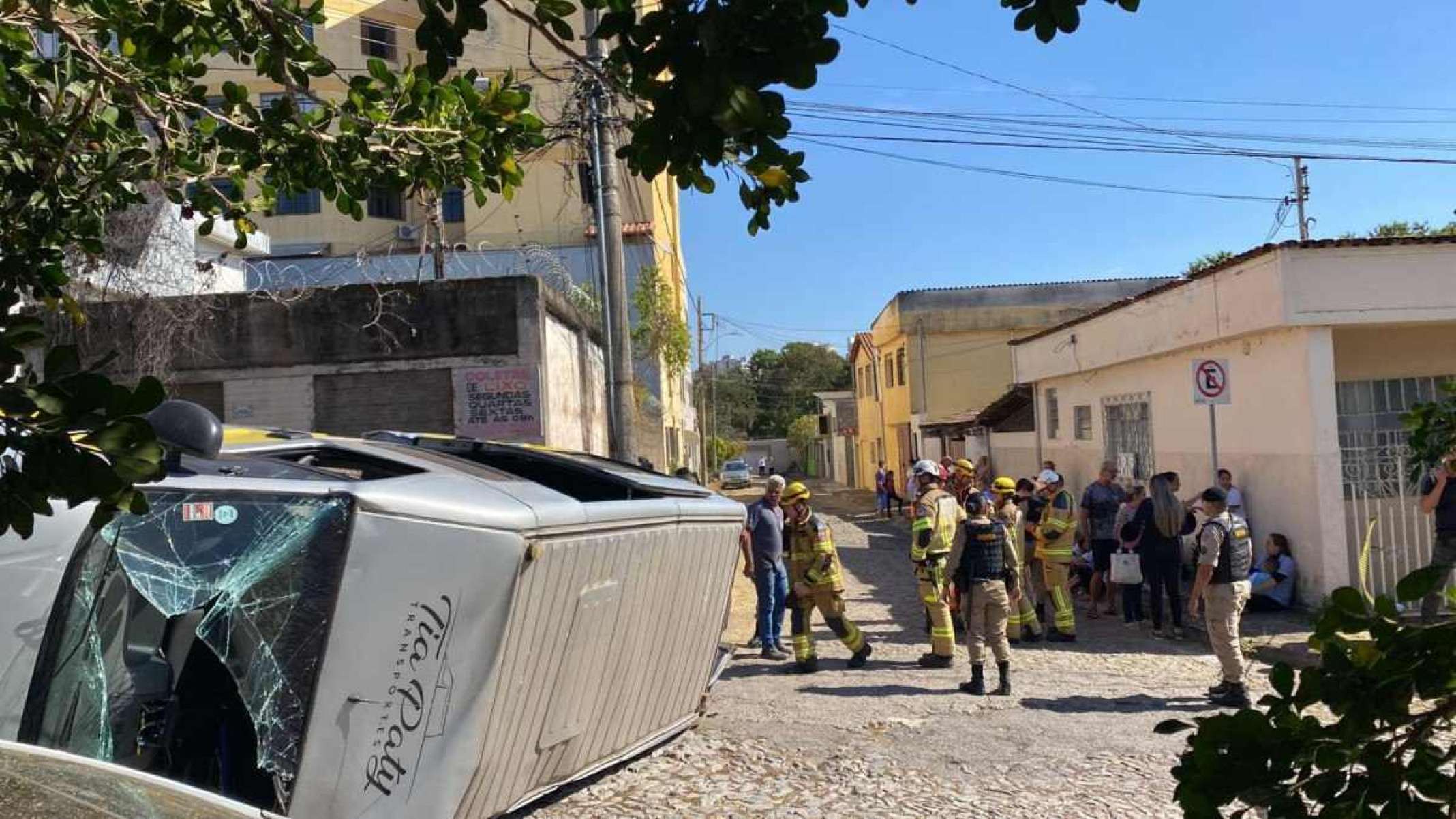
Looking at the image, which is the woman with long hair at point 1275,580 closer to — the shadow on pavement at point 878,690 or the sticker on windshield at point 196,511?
the shadow on pavement at point 878,690

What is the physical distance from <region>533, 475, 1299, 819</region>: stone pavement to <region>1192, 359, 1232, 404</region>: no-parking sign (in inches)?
88.7

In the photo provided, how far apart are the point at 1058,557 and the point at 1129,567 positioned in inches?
33.4

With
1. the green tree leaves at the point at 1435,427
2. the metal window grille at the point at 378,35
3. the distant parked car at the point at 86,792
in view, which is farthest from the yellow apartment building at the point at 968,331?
the distant parked car at the point at 86,792

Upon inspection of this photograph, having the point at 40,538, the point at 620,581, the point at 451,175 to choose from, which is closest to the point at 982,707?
the point at 620,581

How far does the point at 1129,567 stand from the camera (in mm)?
11125

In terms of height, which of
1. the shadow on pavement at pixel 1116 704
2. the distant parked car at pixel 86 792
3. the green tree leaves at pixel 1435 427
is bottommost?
the shadow on pavement at pixel 1116 704

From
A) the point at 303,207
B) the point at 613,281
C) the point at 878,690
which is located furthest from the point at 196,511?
the point at 303,207

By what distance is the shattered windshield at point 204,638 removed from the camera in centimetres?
383

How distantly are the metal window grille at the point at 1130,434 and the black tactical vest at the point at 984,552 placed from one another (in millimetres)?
8187

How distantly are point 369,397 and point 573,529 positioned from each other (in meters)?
7.92

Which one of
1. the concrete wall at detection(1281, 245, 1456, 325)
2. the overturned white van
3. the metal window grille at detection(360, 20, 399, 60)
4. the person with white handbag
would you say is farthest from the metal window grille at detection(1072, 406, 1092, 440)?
the metal window grille at detection(360, 20, 399, 60)

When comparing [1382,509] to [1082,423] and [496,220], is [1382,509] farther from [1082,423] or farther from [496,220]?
[496,220]

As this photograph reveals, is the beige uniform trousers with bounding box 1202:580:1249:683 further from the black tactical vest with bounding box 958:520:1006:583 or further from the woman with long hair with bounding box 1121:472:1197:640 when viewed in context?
the woman with long hair with bounding box 1121:472:1197:640

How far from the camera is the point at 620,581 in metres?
5.30
